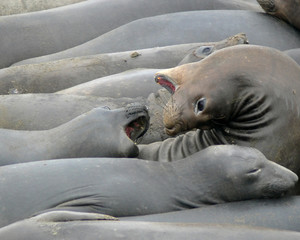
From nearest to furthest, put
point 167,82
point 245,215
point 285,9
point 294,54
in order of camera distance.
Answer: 1. point 245,215
2. point 167,82
3. point 294,54
4. point 285,9

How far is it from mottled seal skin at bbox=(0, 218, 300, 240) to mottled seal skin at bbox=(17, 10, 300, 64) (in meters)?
3.60

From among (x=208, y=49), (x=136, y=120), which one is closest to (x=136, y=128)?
(x=136, y=120)

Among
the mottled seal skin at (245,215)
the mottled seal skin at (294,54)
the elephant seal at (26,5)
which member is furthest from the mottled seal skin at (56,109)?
the elephant seal at (26,5)

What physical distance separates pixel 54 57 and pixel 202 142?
7.53 ft

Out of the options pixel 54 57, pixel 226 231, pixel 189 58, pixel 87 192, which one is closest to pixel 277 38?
pixel 189 58

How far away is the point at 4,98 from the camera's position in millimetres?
5312

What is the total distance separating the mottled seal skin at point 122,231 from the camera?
3055 millimetres

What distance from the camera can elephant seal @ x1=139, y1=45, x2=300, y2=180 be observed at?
14.9 ft

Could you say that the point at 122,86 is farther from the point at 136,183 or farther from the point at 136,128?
the point at 136,183

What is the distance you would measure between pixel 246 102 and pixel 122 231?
5.62 ft

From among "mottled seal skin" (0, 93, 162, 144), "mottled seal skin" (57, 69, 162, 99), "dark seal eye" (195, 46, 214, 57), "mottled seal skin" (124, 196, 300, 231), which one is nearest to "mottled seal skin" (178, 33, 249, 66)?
"dark seal eye" (195, 46, 214, 57)

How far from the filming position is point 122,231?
3.10 metres

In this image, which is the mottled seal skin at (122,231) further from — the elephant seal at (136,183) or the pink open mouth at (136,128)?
the pink open mouth at (136,128)

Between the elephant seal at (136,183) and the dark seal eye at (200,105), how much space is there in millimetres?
398
